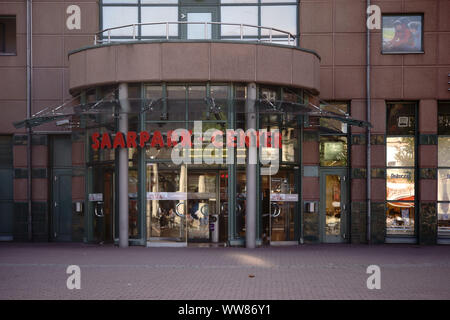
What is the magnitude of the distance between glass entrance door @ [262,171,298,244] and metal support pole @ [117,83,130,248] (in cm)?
393

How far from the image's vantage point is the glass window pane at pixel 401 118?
17.5 m

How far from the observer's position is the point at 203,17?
17.4 m

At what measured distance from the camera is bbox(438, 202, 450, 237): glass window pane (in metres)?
17.4

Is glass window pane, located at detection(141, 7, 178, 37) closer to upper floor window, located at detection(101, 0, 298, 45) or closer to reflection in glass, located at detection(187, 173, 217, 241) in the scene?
upper floor window, located at detection(101, 0, 298, 45)

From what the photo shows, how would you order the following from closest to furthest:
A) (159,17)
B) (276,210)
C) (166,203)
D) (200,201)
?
(166,203) < (200,201) < (276,210) < (159,17)

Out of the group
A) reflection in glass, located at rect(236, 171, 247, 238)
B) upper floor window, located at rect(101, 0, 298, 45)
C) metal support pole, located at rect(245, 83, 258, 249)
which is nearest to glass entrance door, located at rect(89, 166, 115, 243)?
reflection in glass, located at rect(236, 171, 247, 238)

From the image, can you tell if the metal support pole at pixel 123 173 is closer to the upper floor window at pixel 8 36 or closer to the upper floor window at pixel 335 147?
the upper floor window at pixel 8 36

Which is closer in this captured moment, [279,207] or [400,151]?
[279,207]

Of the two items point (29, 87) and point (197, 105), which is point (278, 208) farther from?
point (29, 87)

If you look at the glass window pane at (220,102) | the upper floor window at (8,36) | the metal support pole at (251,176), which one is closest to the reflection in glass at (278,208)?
the metal support pole at (251,176)

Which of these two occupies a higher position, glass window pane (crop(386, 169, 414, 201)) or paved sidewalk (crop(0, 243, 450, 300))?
A: glass window pane (crop(386, 169, 414, 201))

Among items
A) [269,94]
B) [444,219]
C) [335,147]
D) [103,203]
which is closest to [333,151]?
[335,147]

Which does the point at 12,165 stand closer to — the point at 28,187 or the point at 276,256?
the point at 28,187

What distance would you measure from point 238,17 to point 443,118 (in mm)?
7241
